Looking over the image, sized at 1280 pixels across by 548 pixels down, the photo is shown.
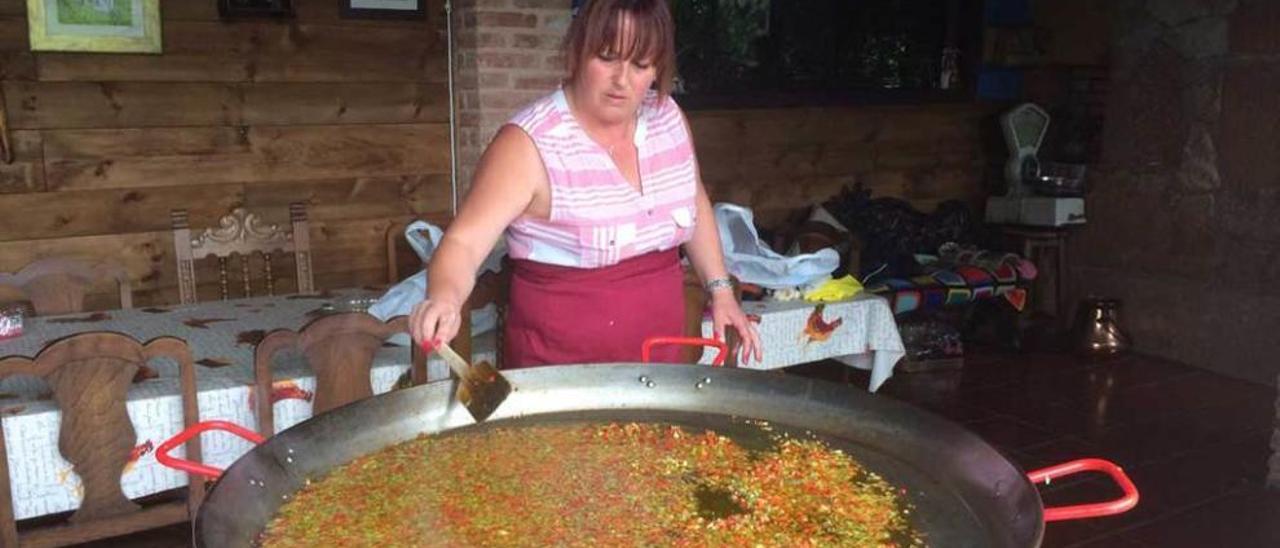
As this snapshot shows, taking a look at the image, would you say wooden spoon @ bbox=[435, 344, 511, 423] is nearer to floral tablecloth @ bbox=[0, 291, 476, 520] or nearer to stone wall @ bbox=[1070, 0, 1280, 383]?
floral tablecloth @ bbox=[0, 291, 476, 520]

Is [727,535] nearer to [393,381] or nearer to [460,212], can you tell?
[460,212]

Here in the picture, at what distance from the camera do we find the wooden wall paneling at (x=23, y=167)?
3.39 m

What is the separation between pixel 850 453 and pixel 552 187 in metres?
0.72

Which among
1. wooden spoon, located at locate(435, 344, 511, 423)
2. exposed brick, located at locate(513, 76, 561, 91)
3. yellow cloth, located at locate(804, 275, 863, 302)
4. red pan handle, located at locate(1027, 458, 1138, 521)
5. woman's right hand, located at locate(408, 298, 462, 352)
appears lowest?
yellow cloth, located at locate(804, 275, 863, 302)

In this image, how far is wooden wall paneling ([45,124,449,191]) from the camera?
11.5ft

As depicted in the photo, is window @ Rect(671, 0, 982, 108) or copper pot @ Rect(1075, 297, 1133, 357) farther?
copper pot @ Rect(1075, 297, 1133, 357)

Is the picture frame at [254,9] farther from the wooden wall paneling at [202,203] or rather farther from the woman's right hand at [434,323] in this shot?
the woman's right hand at [434,323]

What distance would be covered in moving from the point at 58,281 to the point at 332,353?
1.35 meters

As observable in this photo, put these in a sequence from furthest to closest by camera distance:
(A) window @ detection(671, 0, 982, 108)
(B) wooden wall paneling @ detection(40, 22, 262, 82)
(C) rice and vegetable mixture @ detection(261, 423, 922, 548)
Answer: (A) window @ detection(671, 0, 982, 108) < (B) wooden wall paneling @ detection(40, 22, 262, 82) < (C) rice and vegetable mixture @ detection(261, 423, 922, 548)

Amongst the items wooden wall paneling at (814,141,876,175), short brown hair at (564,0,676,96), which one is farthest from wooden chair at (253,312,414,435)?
wooden wall paneling at (814,141,876,175)

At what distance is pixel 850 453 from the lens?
1.75m

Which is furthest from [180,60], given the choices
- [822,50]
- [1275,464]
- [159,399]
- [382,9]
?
[1275,464]

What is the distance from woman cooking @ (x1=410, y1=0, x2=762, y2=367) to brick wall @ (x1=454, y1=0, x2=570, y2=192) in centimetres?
188

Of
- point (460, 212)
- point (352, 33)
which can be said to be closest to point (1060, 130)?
point (352, 33)
